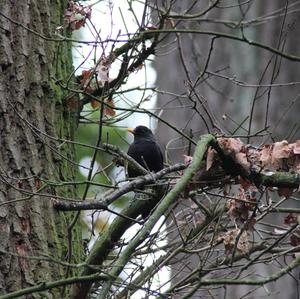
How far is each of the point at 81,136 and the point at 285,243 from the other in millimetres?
4288

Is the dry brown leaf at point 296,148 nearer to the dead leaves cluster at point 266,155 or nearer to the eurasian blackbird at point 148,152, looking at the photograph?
the dead leaves cluster at point 266,155

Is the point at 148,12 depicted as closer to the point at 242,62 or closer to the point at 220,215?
the point at 220,215

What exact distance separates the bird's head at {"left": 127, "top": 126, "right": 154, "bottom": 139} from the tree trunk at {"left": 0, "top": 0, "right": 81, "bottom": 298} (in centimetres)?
110

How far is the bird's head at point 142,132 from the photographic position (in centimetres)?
562

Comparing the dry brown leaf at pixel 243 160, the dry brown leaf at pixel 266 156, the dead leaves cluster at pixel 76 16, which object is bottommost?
the dry brown leaf at pixel 243 160

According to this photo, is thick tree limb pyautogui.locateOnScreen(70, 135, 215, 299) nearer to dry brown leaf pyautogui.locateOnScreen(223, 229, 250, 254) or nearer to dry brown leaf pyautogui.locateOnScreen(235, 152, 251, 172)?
dry brown leaf pyautogui.locateOnScreen(235, 152, 251, 172)

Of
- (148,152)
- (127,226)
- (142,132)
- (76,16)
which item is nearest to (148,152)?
(148,152)

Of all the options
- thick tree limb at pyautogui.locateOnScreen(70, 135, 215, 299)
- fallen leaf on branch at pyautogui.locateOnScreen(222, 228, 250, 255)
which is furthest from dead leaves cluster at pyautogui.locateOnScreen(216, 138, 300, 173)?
fallen leaf on branch at pyautogui.locateOnScreen(222, 228, 250, 255)

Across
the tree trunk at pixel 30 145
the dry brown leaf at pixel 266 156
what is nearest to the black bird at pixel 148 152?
the tree trunk at pixel 30 145

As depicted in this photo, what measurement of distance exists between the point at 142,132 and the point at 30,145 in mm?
1613

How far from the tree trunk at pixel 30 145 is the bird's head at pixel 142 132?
1102 millimetres

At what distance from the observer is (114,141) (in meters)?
8.80

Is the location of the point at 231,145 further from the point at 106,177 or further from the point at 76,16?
the point at 76,16

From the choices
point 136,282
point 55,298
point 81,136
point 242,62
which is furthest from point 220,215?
point 81,136
